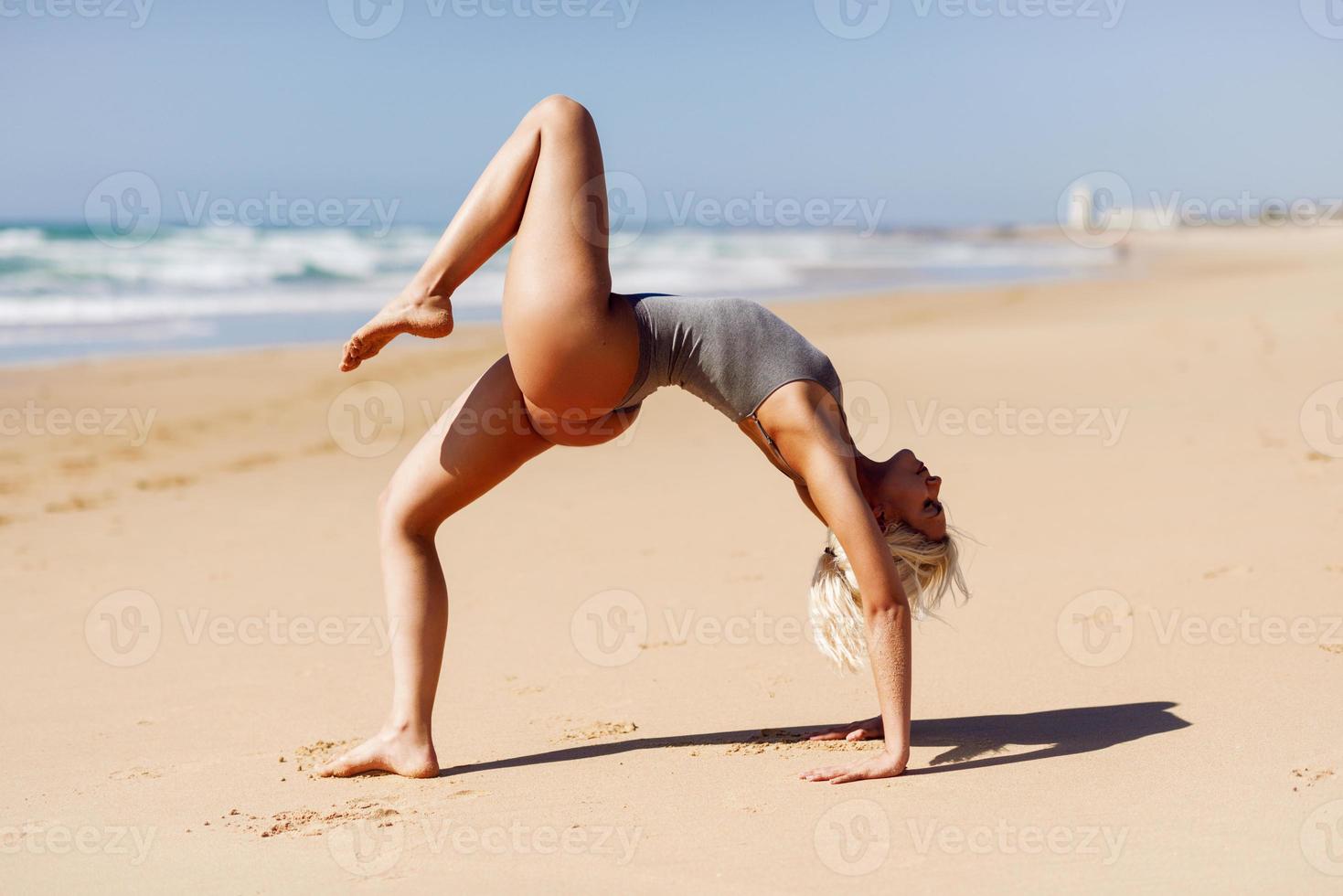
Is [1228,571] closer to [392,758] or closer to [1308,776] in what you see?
[1308,776]

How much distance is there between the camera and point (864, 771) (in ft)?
10.4

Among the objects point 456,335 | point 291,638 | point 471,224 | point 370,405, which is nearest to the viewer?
point 471,224

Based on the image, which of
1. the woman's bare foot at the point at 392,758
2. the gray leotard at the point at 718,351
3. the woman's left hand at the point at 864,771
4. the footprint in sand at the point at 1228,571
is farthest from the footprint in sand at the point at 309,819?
the footprint in sand at the point at 1228,571

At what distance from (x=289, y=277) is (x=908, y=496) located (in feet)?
92.9

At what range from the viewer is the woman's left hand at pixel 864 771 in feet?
10.4

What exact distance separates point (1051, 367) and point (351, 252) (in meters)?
29.7

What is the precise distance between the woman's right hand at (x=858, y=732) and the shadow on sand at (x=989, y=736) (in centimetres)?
9

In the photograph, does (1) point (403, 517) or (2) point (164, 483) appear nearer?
(1) point (403, 517)

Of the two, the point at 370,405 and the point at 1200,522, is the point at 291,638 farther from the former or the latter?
the point at 370,405

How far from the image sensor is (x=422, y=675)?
3445 mm

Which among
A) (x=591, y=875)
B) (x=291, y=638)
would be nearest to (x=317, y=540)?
(x=291, y=638)

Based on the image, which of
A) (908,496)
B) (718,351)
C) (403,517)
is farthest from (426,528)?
(908,496)

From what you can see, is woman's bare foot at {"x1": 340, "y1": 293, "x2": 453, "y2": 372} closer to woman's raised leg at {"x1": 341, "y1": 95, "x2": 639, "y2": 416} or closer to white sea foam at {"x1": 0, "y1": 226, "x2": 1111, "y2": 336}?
woman's raised leg at {"x1": 341, "y1": 95, "x2": 639, "y2": 416}

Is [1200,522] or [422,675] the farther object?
[1200,522]
